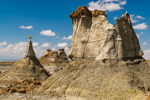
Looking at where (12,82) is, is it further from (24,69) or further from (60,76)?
(60,76)

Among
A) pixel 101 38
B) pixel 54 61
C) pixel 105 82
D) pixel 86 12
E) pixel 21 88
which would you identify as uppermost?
pixel 86 12

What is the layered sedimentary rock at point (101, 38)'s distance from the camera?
18.9 m

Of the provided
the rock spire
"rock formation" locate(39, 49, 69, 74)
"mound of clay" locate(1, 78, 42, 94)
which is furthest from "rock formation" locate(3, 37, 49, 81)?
"rock formation" locate(39, 49, 69, 74)

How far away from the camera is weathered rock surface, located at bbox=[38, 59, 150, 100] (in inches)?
625

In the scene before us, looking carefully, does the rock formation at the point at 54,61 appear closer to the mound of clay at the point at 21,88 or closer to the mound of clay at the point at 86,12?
the mound of clay at the point at 21,88

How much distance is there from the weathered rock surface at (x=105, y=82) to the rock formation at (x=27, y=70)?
8884mm

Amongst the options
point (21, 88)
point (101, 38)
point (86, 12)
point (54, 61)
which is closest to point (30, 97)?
point (21, 88)

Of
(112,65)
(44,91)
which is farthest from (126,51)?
(44,91)

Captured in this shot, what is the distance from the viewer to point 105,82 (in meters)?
17.4

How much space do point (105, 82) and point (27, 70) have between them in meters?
19.0

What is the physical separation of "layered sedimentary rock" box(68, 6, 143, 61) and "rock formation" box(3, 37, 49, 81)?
8948mm

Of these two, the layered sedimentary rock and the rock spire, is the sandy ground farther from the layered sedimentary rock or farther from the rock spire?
the rock spire

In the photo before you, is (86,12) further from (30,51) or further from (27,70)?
(27,70)

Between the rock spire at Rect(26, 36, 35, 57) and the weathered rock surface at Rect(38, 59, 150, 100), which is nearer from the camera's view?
the weathered rock surface at Rect(38, 59, 150, 100)
